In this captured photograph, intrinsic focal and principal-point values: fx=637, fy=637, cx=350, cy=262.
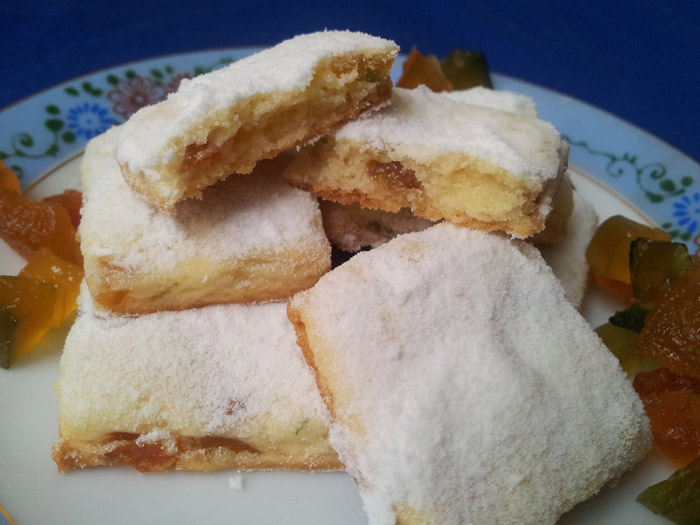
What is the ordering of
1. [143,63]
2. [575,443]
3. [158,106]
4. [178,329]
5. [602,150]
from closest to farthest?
[575,443] < [178,329] < [158,106] < [602,150] < [143,63]

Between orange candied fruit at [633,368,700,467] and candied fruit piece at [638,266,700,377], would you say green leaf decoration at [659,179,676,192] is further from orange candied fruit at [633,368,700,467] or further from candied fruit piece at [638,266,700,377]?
orange candied fruit at [633,368,700,467]

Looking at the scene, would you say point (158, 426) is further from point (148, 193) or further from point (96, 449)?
point (148, 193)

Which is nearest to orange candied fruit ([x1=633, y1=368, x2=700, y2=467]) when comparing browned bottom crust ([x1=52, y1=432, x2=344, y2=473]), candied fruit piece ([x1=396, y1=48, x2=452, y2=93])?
browned bottom crust ([x1=52, y1=432, x2=344, y2=473])

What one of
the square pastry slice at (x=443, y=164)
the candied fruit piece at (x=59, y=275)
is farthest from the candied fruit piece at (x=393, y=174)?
the candied fruit piece at (x=59, y=275)

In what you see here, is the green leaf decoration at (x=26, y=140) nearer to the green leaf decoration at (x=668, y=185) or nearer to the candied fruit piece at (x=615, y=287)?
the candied fruit piece at (x=615, y=287)

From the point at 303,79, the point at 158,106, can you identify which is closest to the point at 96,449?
the point at 158,106
